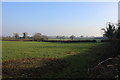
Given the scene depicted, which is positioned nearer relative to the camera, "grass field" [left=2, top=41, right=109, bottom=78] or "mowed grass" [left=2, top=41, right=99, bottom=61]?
"grass field" [left=2, top=41, right=109, bottom=78]

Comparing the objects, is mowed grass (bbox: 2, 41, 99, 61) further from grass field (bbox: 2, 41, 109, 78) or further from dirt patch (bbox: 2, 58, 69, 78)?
dirt patch (bbox: 2, 58, 69, 78)

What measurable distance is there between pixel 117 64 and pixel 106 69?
1.56ft

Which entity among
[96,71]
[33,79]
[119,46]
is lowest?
[33,79]

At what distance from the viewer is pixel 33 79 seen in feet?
19.9

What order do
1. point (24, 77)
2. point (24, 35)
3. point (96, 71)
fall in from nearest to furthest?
point (96, 71), point (24, 77), point (24, 35)

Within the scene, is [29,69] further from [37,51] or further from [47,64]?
[37,51]

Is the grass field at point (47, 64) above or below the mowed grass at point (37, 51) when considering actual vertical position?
below

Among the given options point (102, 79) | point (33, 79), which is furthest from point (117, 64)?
point (33, 79)

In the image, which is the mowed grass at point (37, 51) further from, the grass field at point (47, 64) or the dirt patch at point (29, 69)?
the dirt patch at point (29, 69)

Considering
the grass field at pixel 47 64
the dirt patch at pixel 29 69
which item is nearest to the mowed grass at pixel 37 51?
the grass field at pixel 47 64

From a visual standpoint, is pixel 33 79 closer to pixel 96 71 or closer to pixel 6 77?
pixel 6 77

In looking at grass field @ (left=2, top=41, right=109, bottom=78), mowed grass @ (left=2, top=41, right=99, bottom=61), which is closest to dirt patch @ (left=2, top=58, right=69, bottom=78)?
grass field @ (left=2, top=41, right=109, bottom=78)

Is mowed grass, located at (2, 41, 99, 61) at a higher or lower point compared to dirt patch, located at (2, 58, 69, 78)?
higher

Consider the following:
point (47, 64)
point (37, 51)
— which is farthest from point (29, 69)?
point (37, 51)
